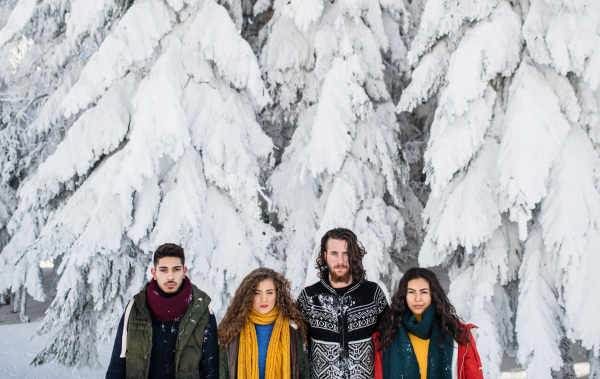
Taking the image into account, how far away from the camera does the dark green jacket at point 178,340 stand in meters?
2.95

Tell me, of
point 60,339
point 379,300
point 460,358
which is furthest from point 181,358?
point 60,339

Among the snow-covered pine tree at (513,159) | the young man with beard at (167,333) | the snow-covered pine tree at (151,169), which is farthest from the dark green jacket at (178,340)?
the snow-covered pine tree at (513,159)

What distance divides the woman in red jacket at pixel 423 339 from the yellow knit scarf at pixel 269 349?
2.31 feet

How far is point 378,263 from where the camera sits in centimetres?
630

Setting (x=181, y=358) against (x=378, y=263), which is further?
(x=378, y=263)

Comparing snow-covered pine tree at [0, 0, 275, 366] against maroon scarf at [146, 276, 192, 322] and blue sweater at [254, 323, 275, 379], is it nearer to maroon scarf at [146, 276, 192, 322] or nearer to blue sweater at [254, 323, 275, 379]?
maroon scarf at [146, 276, 192, 322]

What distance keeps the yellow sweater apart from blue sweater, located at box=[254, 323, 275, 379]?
1041 millimetres

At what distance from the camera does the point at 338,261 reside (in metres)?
3.30

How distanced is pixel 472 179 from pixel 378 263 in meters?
1.81

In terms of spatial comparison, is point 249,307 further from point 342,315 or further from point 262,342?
point 342,315

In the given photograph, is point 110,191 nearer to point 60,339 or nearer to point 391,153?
point 60,339

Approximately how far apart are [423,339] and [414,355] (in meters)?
0.13

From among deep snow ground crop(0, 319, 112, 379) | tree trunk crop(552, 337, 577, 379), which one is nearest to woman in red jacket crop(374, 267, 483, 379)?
tree trunk crop(552, 337, 577, 379)

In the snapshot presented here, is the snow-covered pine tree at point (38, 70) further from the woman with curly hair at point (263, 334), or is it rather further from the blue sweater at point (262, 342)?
the blue sweater at point (262, 342)
